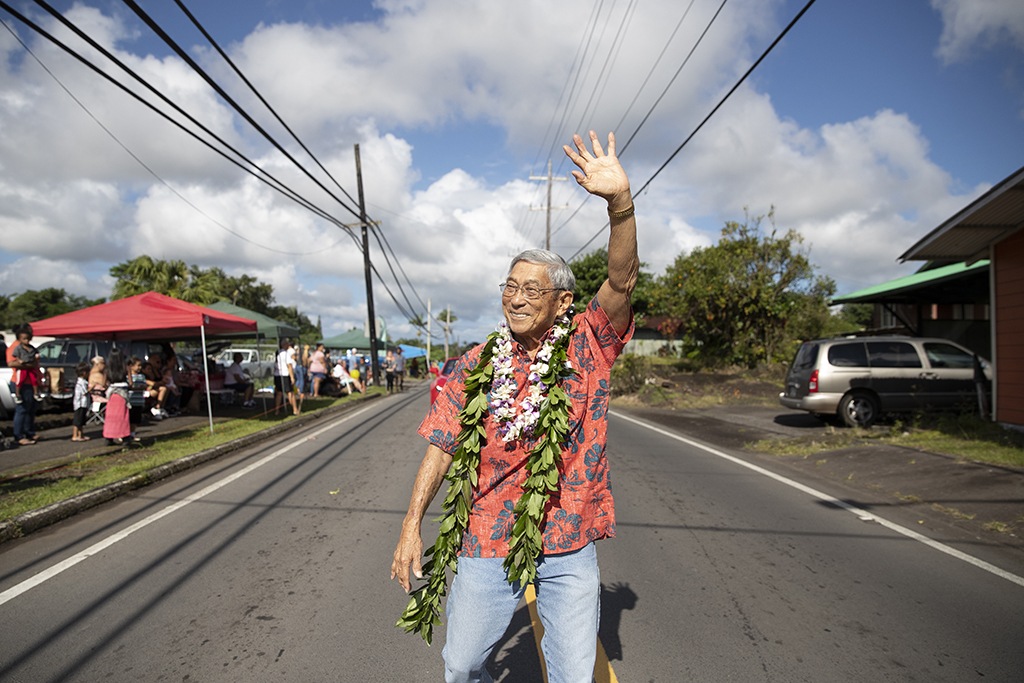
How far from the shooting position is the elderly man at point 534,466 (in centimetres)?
233

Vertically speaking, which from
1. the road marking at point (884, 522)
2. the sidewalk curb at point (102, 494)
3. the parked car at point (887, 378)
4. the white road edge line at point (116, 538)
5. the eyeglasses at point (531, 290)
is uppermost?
the eyeglasses at point (531, 290)

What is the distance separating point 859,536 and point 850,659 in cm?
276

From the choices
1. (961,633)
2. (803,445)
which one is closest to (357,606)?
(961,633)

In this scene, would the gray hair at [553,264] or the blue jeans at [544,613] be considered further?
the gray hair at [553,264]

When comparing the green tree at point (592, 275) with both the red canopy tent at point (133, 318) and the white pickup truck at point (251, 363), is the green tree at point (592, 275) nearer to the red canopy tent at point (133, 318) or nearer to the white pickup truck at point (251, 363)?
the white pickup truck at point (251, 363)

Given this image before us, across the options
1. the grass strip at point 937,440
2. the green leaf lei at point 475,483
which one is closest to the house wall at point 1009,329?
the grass strip at point 937,440

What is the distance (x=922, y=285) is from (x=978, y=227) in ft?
22.0

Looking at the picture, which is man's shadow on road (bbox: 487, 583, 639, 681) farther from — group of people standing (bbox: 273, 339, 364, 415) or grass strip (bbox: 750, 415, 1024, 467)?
group of people standing (bbox: 273, 339, 364, 415)

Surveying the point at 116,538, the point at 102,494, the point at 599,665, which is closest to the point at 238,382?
the point at 102,494

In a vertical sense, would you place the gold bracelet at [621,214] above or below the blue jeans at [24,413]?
above

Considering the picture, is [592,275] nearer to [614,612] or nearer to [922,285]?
[922,285]

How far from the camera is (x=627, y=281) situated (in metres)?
2.36

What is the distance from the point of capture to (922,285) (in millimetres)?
17000

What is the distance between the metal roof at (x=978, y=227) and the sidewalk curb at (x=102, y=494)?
11913 mm
